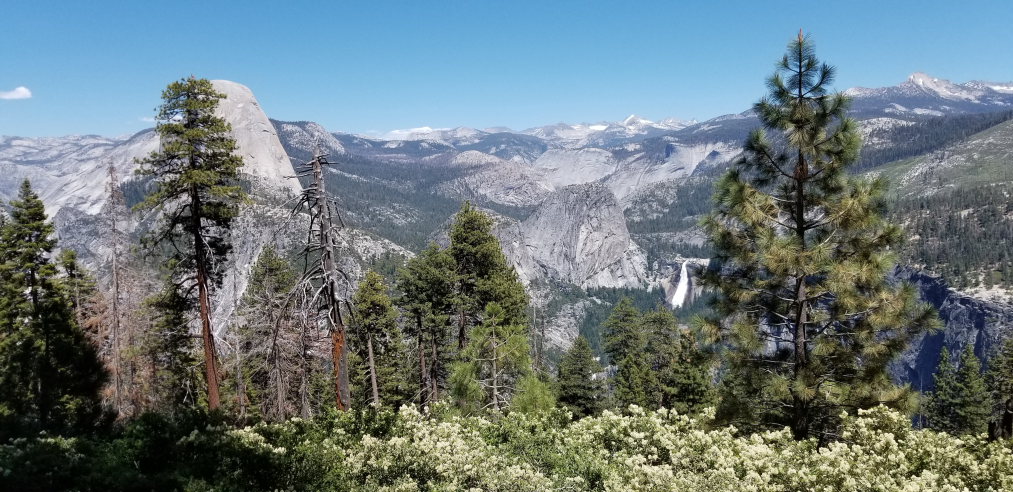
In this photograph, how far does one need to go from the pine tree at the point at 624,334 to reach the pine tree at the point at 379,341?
19.3m

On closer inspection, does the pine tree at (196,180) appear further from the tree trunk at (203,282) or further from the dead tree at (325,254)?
the dead tree at (325,254)

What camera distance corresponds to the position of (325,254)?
1377 centimetres

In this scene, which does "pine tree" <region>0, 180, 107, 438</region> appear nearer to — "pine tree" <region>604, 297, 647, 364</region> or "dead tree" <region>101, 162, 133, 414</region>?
"dead tree" <region>101, 162, 133, 414</region>

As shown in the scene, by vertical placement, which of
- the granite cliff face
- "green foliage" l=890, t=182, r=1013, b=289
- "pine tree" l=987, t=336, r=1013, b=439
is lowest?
the granite cliff face

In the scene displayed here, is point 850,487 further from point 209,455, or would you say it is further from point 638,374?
point 638,374

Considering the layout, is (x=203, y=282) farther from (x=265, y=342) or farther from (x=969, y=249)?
(x=969, y=249)

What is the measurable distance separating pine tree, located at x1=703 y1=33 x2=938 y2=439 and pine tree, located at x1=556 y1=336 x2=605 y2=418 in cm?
2650

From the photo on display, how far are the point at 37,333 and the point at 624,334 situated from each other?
38.1 metres

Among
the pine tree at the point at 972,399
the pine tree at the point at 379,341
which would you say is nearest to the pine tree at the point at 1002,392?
the pine tree at the point at 972,399

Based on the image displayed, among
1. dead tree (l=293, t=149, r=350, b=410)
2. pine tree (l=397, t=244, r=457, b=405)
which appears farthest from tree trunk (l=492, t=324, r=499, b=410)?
pine tree (l=397, t=244, r=457, b=405)

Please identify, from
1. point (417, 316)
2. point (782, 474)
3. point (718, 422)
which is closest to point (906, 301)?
point (718, 422)

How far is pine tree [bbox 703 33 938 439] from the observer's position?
10.7 m

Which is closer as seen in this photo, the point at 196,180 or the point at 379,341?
the point at 196,180

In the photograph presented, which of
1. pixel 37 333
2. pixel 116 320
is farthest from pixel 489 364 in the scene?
pixel 37 333
